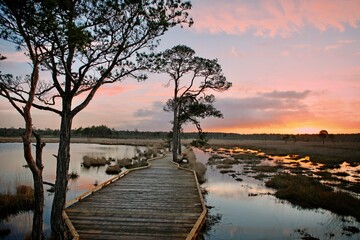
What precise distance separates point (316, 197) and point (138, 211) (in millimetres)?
12755

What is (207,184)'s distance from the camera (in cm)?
2227

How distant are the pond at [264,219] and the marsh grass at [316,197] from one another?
2.72 feet

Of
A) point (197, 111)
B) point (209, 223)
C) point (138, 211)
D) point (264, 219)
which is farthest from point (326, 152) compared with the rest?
point (138, 211)

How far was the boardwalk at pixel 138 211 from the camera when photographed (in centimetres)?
817

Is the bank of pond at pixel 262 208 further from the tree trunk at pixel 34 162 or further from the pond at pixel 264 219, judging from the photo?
the tree trunk at pixel 34 162

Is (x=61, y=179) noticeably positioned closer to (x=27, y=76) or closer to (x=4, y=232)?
(x=27, y=76)

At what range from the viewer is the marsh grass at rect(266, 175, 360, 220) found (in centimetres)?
1516

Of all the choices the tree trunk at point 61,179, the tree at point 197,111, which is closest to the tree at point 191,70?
the tree at point 197,111

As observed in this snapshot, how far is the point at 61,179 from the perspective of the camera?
26.8ft

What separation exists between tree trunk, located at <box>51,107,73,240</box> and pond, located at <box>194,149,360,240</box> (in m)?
5.80

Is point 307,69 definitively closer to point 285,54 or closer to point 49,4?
point 285,54

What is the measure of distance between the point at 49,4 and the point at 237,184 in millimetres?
19795

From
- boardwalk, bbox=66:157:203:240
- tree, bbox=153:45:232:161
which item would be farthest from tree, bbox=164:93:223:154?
boardwalk, bbox=66:157:203:240

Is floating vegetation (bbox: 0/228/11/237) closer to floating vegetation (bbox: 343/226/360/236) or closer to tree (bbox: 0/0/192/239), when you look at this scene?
tree (bbox: 0/0/192/239)
